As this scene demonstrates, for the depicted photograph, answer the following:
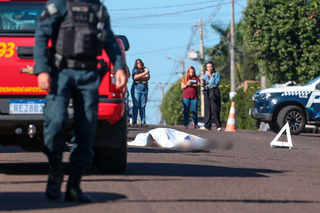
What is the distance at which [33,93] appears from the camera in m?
6.91

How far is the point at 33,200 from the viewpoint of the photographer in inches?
221

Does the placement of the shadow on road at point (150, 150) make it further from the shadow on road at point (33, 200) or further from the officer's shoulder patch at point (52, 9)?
the officer's shoulder patch at point (52, 9)

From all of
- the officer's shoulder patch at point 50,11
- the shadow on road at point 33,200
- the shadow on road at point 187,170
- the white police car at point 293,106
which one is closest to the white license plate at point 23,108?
the shadow on road at point 33,200

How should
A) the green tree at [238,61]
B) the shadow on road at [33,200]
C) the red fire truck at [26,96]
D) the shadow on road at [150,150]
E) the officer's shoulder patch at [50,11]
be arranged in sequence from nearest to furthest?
the shadow on road at [33,200] → the officer's shoulder patch at [50,11] → the red fire truck at [26,96] → the shadow on road at [150,150] → the green tree at [238,61]

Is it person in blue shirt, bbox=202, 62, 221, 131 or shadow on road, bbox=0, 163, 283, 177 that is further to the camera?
person in blue shirt, bbox=202, 62, 221, 131

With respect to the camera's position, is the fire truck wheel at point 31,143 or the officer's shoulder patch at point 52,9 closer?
the officer's shoulder patch at point 52,9

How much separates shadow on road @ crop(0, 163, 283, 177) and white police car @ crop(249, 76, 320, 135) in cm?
1015

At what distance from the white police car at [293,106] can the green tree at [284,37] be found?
1173 cm

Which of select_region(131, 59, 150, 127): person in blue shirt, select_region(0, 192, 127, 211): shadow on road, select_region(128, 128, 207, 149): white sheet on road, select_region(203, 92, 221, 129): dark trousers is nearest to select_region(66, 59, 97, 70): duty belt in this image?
select_region(0, 192, 127, 211): shadow on road

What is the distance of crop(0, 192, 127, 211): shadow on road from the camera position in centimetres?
526

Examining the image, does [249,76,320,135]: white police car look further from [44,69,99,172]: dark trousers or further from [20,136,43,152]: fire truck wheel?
[44,69,99,172]: dark trousers

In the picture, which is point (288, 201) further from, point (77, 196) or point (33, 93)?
point (33, 93)

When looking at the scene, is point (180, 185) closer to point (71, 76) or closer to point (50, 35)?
point (71, 76)

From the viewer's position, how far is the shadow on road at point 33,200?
526 cm
